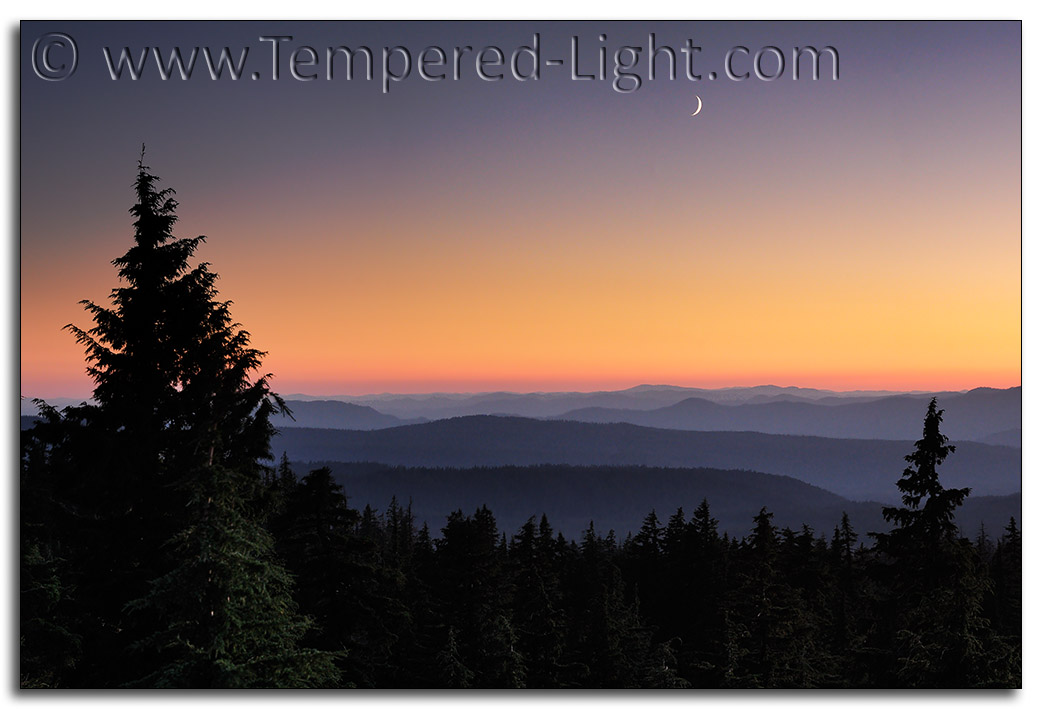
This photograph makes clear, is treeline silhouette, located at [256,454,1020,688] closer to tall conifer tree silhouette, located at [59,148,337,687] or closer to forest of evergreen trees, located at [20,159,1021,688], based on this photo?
forest of evergreen trees, located at [20,159,1021,688]

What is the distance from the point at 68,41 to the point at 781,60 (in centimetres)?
1300

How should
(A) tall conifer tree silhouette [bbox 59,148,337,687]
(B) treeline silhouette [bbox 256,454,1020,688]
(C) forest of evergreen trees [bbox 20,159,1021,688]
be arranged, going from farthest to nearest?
(B) treeline silhouette [bbox 256,454,1020,688]
(C) forest of evergreen trees [bbox 20,159,1021,688]
(A) tall conifer tree silhouette [bbox 59,148,337,687]

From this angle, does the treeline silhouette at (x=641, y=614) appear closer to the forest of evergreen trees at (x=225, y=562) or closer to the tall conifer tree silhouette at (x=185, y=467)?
the forest of evergreen trees at (x=225, y=562)

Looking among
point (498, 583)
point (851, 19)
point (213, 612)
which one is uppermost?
point (851, 19)

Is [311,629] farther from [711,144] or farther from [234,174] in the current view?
[711,144]

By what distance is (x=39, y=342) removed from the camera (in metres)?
13.7

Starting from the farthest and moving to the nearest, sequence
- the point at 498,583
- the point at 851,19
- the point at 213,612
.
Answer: the point at 498,583 → the point at 851,19 → the point at 213,612

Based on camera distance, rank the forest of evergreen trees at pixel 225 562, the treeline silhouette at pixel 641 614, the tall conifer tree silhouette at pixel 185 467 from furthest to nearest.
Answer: the treeline silhouette at pixel 641 614
the forest of evergreen trees at pixel 225 562
the tall conifer tree silhouette at pixel 185 467

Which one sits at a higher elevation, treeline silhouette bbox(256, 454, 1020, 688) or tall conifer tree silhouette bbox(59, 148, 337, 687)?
tall conifer tree silhouette bbox(59, 148, 337, 687)

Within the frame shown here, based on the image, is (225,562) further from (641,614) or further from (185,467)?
(641,614)

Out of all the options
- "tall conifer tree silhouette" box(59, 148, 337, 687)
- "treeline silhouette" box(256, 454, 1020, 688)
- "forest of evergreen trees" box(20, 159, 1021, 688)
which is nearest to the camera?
"tall conifer tree silhouette" box(59, 148, 337, 687)

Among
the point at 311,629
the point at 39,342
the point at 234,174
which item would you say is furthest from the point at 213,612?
the point at 234,174

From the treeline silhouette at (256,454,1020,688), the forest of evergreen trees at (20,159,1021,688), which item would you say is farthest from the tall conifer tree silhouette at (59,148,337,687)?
the treeline silhouette at (256,454,1020,688)

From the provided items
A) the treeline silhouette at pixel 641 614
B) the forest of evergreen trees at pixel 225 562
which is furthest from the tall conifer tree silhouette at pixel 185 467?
the treeline silhouette at pixel 641 614
